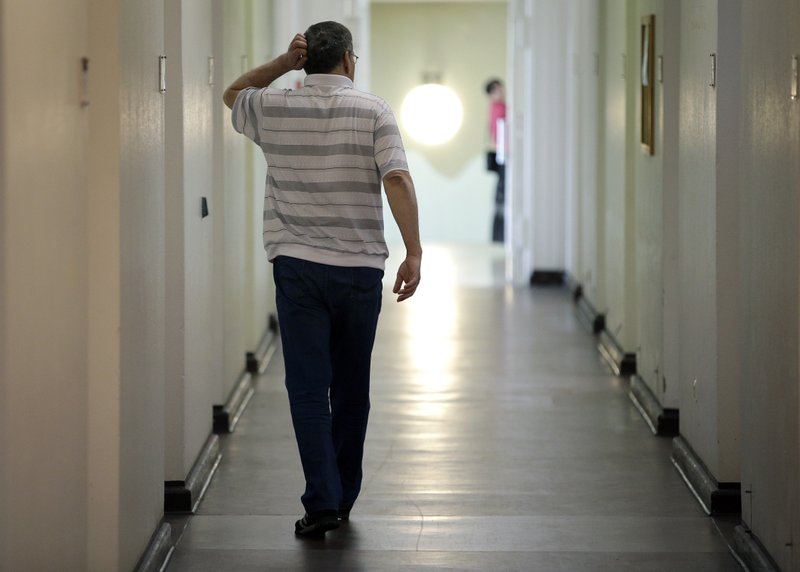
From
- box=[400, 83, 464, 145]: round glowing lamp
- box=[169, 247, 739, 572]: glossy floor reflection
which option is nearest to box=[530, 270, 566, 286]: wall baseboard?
box=[169, 247, 739, 572]: glossy floor reflection

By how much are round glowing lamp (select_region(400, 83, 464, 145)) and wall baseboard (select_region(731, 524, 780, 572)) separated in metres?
14.1

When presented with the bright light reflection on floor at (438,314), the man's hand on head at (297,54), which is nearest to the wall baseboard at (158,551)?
the man's hand on head at (297,54)

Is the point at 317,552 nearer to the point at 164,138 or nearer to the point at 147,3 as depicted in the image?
the point at 164,138

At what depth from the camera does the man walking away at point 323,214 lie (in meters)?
4.35

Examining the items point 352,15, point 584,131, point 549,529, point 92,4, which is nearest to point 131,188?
point 92,4

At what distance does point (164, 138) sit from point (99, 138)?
3.59ft

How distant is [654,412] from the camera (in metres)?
6.38

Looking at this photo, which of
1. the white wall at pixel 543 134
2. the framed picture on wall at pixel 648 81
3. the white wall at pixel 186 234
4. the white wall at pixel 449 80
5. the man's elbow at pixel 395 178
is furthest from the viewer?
the white wall at pixel 449 80

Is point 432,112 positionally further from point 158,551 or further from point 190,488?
point 158,551

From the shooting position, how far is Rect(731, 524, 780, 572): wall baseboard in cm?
404

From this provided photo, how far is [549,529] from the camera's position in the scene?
15.5ft

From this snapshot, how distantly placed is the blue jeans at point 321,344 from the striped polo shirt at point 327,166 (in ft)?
0.21

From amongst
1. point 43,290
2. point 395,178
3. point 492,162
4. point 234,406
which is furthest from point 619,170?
point 492,162

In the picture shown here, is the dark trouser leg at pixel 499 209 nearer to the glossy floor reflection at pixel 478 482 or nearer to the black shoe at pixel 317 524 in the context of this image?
the glossy floor reflection at pixel 478 482
